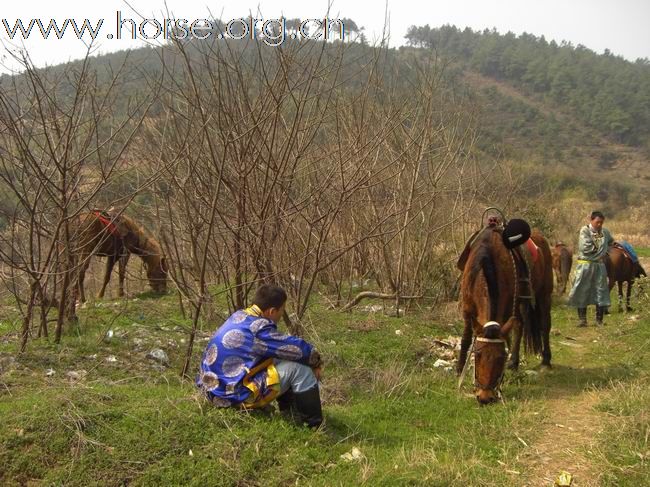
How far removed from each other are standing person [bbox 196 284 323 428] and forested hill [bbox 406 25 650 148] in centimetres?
4918

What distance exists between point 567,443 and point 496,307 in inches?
58.2

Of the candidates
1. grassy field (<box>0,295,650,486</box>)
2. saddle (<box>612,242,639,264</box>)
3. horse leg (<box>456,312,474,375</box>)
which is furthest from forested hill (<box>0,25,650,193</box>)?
grassy field (<box>0,295,650,486</box>)

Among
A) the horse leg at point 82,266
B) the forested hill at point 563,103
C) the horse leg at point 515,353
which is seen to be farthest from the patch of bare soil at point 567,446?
the forested hill at point 563,103

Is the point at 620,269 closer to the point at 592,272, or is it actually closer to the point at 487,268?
the point at 592,272

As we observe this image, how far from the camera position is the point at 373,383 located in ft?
20.4

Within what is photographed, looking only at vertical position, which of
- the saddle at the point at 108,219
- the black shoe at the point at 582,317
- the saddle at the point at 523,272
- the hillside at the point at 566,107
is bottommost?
the black shoe at the point at 582,317

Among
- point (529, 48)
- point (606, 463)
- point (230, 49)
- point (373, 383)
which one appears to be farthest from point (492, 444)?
point (529, 48)

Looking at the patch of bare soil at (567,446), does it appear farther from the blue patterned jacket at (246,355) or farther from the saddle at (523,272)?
the blue patterned jacket at (246,355)

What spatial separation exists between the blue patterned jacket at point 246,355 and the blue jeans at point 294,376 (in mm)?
56

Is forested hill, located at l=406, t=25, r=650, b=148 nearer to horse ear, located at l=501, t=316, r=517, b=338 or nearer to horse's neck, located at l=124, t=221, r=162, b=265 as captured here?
horse's neck, located at l=124, t=221, r=162, b=265

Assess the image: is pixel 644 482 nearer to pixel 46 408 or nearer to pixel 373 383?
pixel 373 383

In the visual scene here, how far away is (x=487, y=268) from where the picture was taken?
235 inches

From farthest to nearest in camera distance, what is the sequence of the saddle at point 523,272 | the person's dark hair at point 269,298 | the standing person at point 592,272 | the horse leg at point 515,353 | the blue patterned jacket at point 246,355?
1. the standing person at point 592,272
2. the horse leg at point 515,353
3. the saddle at point 523,272
4. the person's dark hair at point 269,298
5. the blue patterned jacket at point 246,355

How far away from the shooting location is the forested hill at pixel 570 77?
57.2m
